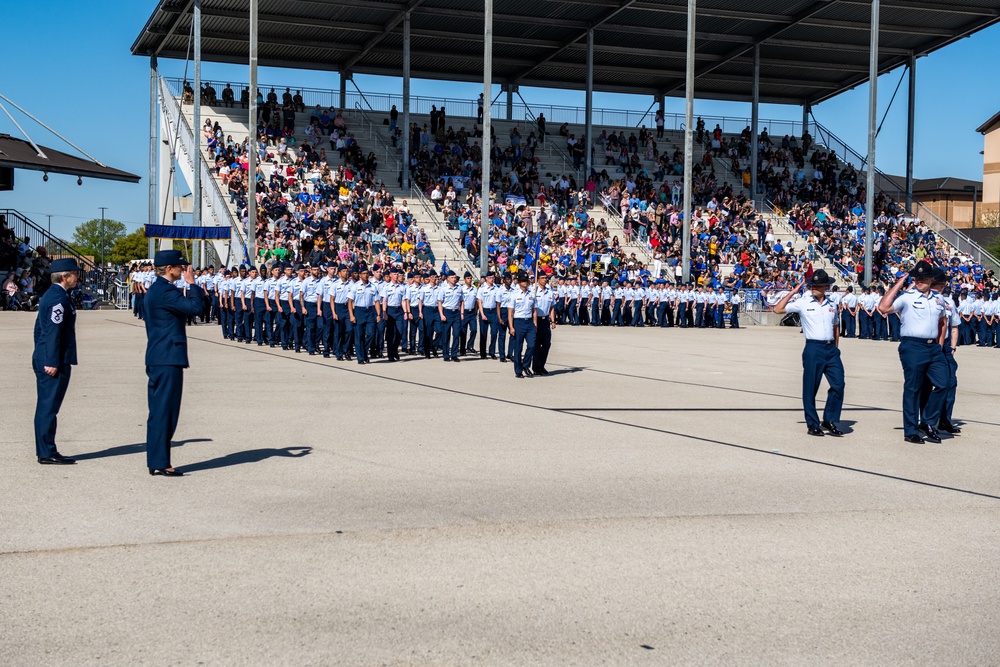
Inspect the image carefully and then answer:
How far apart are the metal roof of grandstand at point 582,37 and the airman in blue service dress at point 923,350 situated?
3386cm

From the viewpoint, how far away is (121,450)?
980 centimetres

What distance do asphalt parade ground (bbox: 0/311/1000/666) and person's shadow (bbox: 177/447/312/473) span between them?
0.08 m

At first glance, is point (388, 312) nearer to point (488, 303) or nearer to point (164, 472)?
point (488, 303)

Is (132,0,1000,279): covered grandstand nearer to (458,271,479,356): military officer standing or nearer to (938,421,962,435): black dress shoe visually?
(458,271,479,356): military officer standing

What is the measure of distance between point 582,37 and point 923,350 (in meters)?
38.5

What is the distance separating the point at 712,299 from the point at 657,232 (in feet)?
22.8

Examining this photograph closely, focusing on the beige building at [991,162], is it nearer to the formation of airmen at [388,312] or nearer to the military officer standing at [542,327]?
the formation of airmen at [388,312]

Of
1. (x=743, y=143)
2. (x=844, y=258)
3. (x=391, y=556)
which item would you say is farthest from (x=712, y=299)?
(x=391, y=556)

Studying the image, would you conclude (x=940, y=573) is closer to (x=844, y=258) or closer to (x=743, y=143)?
(x=844, y=258)

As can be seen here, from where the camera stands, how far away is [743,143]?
54.5 m

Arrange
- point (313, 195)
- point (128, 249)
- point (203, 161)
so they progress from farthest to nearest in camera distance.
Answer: point (128, 249)
point (203, 161)
point (313, 195)

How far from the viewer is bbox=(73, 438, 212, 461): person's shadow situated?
9.43 metres

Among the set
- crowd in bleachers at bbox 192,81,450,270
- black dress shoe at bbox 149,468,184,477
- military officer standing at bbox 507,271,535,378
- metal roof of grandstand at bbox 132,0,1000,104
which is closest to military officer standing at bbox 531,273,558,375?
military officer standing at bbox 507,271,535,378

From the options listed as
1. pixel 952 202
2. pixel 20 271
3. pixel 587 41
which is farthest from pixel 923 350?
pixel 952 202
